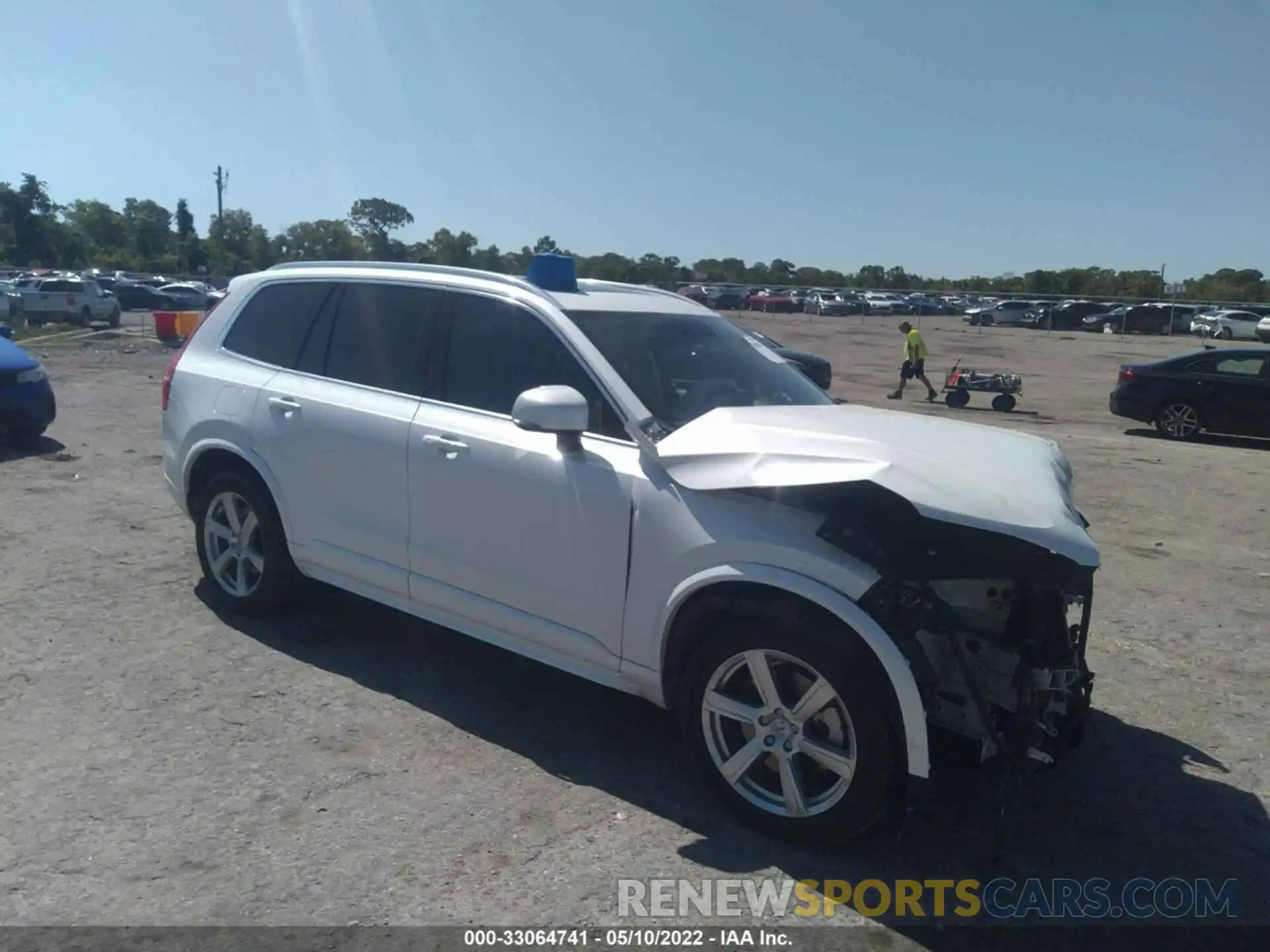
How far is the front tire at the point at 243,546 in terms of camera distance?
540 centimetres

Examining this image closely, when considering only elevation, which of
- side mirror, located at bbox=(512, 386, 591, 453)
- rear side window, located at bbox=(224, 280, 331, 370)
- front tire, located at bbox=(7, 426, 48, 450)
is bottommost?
front tire, located at bbox=(7, 426, 48, 450)

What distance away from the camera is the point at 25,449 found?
10.5m

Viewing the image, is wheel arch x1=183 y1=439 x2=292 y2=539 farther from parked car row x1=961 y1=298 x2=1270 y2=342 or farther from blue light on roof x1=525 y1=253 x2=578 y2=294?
parked car row x1=961 y1=298 x2=1270 y2=342

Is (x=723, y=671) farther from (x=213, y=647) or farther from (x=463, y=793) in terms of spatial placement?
(x=213, y=647)

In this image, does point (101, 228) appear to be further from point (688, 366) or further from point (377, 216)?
point (688, 366)

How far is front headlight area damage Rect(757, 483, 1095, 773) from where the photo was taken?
3.32m

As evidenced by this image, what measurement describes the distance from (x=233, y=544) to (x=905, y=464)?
3.71 m

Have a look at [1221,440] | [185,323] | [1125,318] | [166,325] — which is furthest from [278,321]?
[1125,318]

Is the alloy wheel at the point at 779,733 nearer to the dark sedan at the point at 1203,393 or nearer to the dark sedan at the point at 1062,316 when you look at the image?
the dark sedan at the point at 1203,393

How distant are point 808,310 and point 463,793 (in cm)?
5789

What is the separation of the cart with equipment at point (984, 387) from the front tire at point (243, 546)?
16.7 metres

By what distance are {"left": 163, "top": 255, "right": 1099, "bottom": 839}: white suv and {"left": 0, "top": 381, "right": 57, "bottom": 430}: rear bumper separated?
561cm

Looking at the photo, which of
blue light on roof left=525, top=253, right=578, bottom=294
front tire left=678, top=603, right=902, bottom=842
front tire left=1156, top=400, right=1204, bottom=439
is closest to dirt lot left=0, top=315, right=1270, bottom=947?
front tire left=678, top=603, right=902, bottom=842

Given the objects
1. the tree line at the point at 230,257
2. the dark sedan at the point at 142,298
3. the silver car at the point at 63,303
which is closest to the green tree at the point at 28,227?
the tree line at the point at 230,257
